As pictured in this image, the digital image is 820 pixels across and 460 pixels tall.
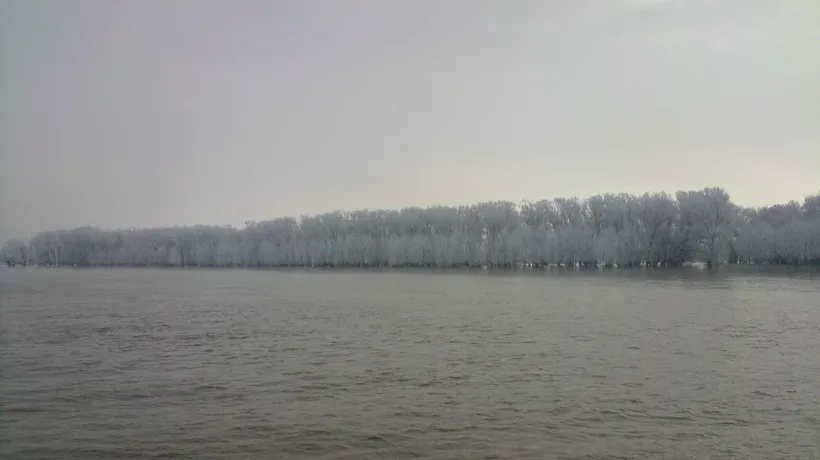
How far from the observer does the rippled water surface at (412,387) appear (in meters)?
10.3

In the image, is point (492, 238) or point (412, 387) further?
point (492, 238)

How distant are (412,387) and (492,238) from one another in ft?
353

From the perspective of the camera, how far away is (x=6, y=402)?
12.9 metres

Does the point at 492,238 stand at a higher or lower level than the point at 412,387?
higher

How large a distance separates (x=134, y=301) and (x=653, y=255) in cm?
9006

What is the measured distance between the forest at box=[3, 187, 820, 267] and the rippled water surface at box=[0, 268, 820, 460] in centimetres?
7701

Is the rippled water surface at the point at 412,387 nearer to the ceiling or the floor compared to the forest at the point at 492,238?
nearer to the floor

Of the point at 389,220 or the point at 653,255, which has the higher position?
the point at 389,220

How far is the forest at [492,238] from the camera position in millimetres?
96875

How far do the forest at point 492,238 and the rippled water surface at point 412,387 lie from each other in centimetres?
7701

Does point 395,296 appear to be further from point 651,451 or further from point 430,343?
point 651,451

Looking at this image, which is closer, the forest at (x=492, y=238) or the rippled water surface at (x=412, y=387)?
the rippled water surface at (x=412, y=387)

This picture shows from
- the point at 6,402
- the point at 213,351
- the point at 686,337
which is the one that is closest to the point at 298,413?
the point at 6,402

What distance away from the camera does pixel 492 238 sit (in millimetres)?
120625
